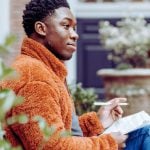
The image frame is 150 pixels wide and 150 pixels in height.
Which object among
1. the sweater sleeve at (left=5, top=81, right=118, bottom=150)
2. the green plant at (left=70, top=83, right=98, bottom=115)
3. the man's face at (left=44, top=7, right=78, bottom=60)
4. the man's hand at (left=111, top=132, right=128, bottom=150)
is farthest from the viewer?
the green plant at (left=70, top=83, right=98, bottom=115)

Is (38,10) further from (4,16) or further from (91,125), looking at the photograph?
(4,16)

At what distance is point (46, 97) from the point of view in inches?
130

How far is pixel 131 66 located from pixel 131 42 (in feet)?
0.90

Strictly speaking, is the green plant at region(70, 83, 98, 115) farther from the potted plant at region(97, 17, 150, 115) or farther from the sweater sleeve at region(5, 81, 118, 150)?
the sweater sleeve at region(5, 81, 118, 150)

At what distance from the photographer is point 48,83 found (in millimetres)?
3361

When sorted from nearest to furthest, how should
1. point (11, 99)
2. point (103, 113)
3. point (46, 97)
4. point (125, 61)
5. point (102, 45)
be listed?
1. point (11, 99)
2. point (46, 97)
3. point (103, 113)
4. point (125, 61)
5. point (102, 45)

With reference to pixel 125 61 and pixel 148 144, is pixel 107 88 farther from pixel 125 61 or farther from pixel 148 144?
pixel 148 144

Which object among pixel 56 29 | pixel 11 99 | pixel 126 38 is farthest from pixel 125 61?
pixel 11 99

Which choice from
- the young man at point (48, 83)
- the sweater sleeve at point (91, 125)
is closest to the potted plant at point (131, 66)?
the sweater sleeve at point (91, 125)

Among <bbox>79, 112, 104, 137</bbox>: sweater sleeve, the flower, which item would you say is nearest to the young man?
<bbox>79, 112, 104, 137</bbox>: sweater sleeve

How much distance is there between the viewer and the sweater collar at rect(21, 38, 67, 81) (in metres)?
3.59

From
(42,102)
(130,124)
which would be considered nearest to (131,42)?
(130,124)

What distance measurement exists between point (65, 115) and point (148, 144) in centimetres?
49

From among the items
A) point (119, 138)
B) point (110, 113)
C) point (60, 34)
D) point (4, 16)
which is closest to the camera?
point (119, 138)
